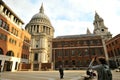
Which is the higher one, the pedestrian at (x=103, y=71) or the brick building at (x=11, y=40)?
the brick building at (x=11, y=40)

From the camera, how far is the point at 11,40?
33.8 metres

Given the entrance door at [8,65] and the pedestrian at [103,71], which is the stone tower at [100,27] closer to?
the entrance door at [8,65]

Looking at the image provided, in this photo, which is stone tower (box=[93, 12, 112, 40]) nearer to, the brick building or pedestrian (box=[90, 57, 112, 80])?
the brick building

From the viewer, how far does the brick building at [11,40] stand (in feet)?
97.7

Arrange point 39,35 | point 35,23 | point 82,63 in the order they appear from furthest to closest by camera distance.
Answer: point 35,23
point 39,35
point 82,63

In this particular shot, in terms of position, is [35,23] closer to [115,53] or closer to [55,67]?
[55,67]

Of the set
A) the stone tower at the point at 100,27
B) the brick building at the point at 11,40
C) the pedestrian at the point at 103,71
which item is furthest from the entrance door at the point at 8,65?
the stone tower at the point at 100,27

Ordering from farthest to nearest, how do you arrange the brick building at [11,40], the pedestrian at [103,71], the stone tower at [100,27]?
the stone tower at [100,27], the brick building at [11,40], the pedestrian at [103,71]

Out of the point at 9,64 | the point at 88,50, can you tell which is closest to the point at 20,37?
the point at 9,64

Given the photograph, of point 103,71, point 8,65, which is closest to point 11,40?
point 8,65

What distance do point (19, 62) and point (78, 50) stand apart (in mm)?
23199

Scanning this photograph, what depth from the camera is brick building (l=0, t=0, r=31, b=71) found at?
29766 millimetres

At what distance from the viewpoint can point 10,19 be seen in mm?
33781

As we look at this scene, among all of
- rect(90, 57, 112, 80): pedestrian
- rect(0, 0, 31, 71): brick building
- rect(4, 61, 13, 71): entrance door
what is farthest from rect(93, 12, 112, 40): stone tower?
rect(90, 57, 112, 80): pedestrian
